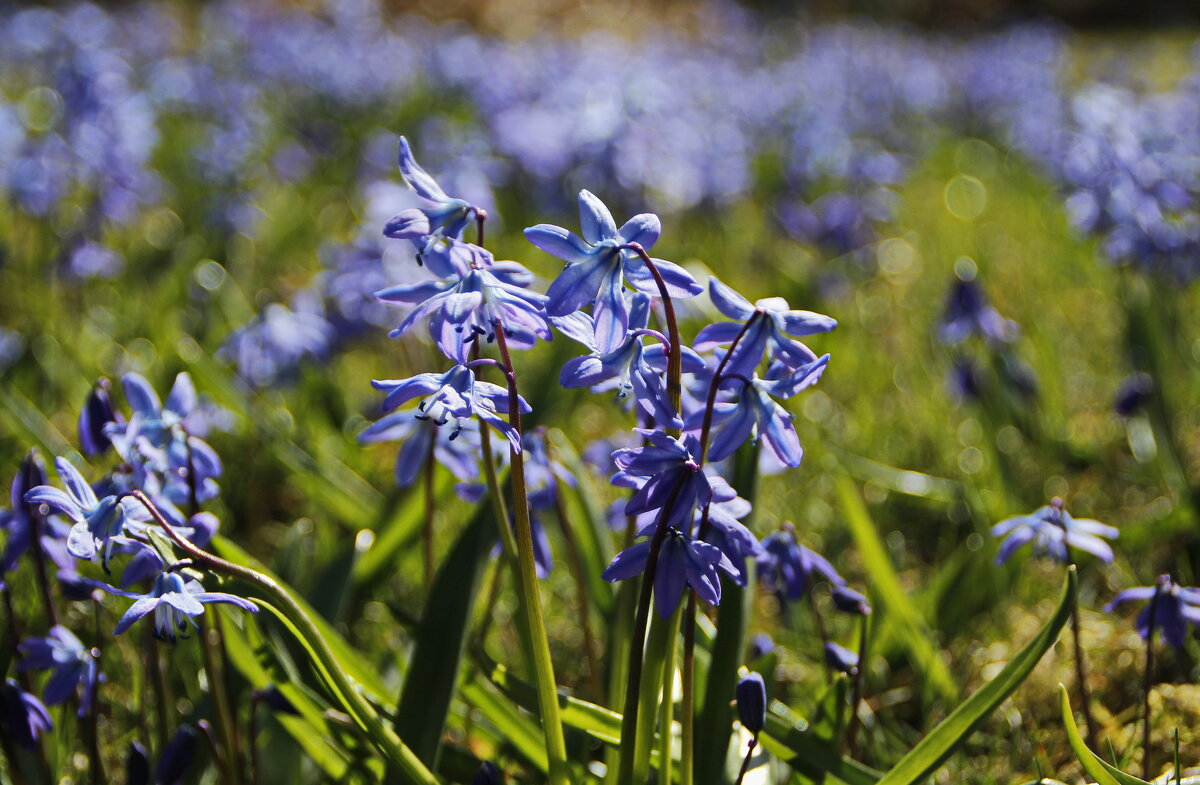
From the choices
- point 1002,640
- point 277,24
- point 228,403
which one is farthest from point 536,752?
point 277,24

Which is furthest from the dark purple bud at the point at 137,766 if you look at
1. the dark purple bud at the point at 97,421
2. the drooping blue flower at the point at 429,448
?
the drooping blue flower at the point at 429,448

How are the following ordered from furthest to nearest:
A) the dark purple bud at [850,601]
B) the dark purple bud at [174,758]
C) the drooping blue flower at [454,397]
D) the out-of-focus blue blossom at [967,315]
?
1. the out-of-focus blue blossom at [967,315]
2. the dark purple bud at [850,601]
3. the dark purple bud at [174,758]
4. the drooping blue flower at [454,397]

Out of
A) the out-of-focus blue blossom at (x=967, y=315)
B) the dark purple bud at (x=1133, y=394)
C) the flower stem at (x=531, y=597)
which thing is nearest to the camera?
the flower stem at (x=531, y=597)

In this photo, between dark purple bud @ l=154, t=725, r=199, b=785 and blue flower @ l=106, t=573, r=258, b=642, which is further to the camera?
dark purple bud @ l=154, t=725, r=199, b=785

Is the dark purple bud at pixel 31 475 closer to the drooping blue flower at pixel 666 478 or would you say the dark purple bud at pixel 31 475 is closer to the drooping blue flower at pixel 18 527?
the drooping blue flower at pixel 18 527

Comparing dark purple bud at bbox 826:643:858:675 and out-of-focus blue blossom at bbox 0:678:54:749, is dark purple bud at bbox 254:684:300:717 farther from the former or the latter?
dark purple bud at bbox 826:643:858:675

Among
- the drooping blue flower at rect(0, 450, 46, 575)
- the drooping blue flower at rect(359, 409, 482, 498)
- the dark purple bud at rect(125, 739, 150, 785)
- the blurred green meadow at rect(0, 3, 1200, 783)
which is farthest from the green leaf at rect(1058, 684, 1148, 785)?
the drooping blue flower at rect(0, 450, 46, 575)

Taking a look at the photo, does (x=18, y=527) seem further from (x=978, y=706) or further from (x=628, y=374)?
(x=978, y=706)

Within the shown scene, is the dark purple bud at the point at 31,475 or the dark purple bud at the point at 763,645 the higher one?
the dark purple bud at the point at 31,475
